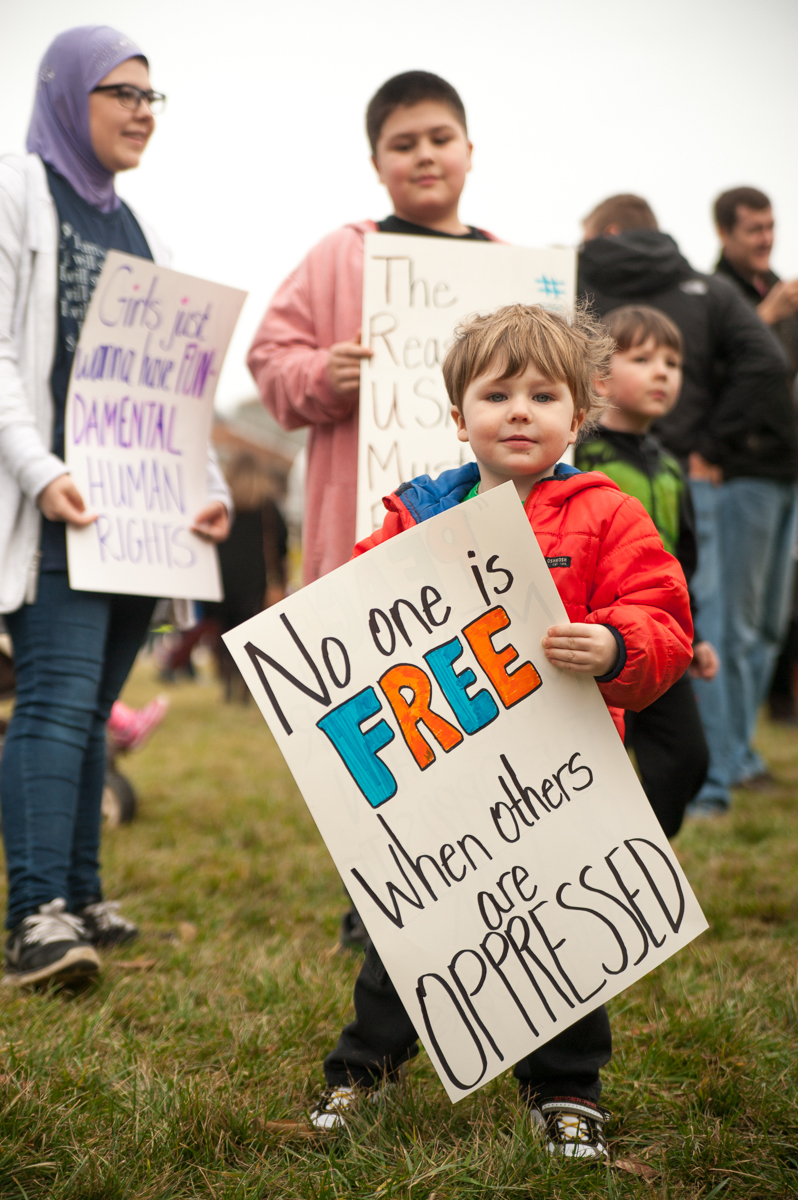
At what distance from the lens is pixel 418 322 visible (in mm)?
2369

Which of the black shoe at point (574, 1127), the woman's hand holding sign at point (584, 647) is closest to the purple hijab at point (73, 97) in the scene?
the woman's hand holding sign at point (584, 647)

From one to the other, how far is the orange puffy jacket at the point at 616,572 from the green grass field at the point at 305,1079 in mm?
659

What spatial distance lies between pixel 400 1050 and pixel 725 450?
3182 millimetres

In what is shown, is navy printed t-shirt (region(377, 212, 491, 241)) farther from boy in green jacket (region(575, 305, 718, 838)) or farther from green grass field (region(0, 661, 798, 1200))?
green grass field (region(0, 661, 798, 1200))

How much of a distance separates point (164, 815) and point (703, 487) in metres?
2.58

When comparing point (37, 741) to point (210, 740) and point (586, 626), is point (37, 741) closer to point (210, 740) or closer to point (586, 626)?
point (586, 626)

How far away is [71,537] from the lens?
2449mm

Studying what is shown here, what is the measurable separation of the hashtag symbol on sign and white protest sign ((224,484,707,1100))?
100 cm

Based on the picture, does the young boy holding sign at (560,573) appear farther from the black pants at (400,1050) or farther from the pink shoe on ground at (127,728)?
the pink shoe on ground at (127,728)

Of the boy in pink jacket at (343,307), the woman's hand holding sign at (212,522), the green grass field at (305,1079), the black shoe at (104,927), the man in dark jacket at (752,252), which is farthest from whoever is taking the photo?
the man in dark jacket at (752,252)

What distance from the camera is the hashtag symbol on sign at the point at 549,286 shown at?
7.88ft

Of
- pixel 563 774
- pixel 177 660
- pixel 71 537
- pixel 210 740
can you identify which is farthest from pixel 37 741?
pixel 177 660

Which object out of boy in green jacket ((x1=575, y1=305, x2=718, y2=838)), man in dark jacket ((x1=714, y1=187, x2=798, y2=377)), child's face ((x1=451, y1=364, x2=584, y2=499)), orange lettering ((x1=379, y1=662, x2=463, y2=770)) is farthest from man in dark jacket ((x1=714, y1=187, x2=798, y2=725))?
orange lettering ((x1=379, y1=662, x2=463, y2=770))

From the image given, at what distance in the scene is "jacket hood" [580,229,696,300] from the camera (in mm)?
3529
